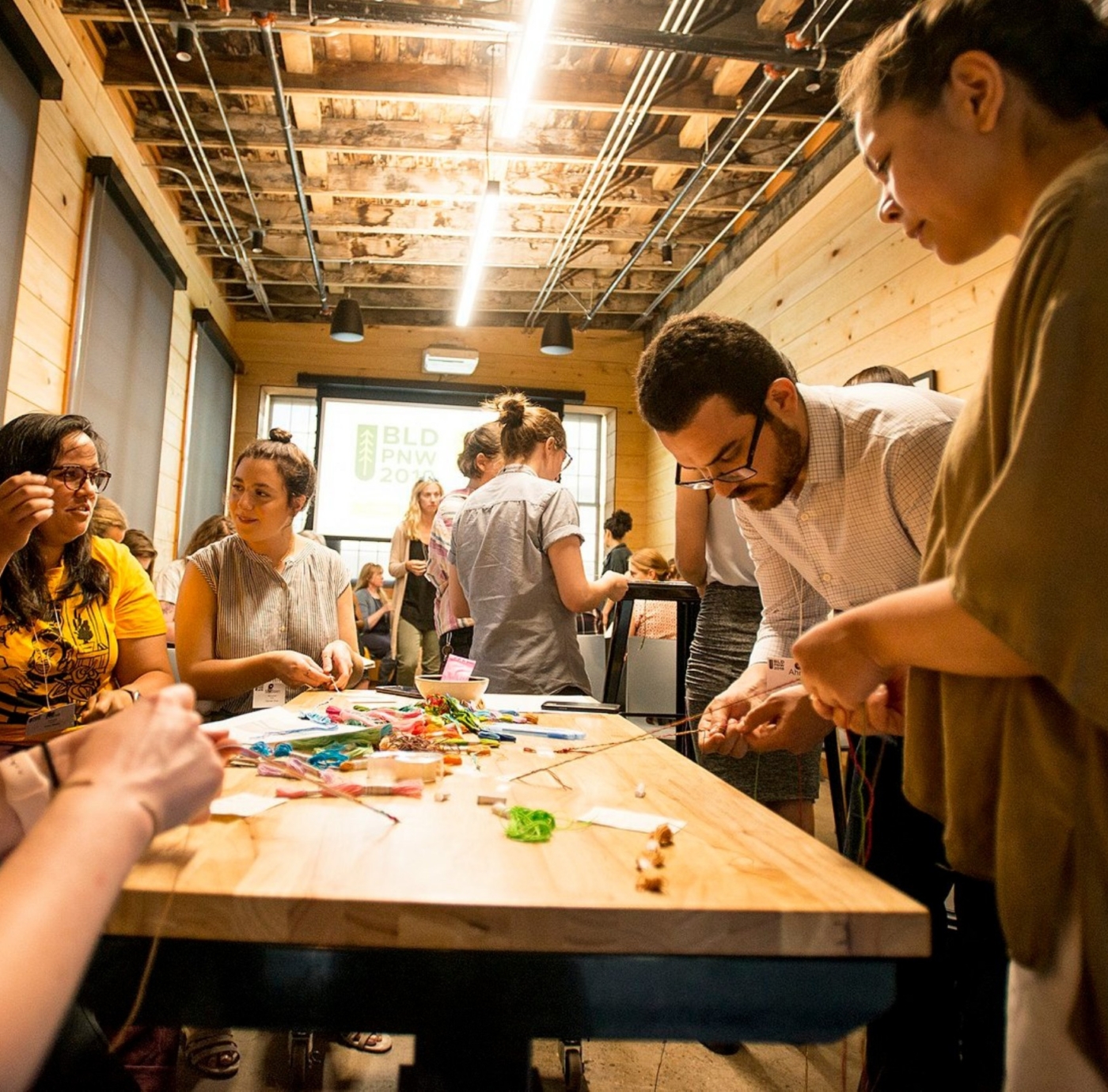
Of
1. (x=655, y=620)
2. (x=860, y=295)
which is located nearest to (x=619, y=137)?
(x=860, y=295)

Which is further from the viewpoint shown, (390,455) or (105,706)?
(390,455)

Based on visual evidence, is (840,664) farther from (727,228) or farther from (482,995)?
(727,228)

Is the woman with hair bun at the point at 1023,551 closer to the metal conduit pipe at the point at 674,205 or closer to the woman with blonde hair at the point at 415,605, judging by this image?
the metal conduit pipe at the point at 674,205

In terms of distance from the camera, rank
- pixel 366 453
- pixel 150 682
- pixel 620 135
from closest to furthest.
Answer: pixel 150 682, pixel 620 135, pixel 366 453

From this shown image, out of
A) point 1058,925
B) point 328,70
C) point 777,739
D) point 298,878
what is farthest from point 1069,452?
point 328,70

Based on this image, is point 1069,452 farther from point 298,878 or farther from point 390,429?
point 390,429

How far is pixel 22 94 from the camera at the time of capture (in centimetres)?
362

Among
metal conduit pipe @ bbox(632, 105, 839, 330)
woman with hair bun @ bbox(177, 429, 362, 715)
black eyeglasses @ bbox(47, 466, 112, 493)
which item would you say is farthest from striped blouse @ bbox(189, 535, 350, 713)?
metal conduit pipe @ bbox(632, 105, 839, 330)

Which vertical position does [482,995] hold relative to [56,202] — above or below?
below

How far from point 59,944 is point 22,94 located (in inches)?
→ 167

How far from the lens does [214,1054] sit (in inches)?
70.3

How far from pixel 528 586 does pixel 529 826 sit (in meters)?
1.61

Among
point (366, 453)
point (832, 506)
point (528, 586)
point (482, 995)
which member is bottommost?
point (482, 995)

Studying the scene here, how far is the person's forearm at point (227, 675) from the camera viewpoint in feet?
7.07
